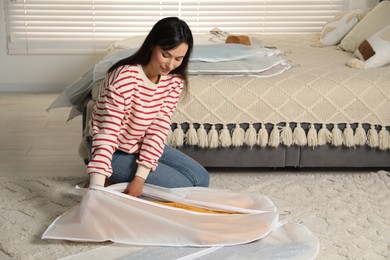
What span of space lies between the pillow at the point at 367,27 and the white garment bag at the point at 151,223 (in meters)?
1.63

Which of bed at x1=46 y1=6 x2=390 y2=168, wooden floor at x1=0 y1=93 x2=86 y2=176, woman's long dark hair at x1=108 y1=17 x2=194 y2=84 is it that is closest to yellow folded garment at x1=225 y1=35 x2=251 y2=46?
bed at x1=46 y1=6 x2=390 y2=168

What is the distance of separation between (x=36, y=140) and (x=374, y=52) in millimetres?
1779

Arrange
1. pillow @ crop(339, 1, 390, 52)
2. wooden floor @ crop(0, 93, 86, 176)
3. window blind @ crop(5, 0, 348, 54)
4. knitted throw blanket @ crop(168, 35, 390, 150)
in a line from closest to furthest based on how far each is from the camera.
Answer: knitted throw blanket @ crop(168, 35, 390, 150)
wooden floor @ crop(0, 93, 86, 176)
pillow @ crop(339, 1, 390, 52)
window blind @ crop(5, 0, 348, 54)

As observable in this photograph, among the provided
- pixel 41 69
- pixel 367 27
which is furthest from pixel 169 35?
pixel 41 69

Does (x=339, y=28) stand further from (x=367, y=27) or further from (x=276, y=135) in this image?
(x=276, y=135)

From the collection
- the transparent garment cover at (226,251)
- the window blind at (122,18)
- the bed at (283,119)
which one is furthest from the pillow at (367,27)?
the transparent garment cover at (226,251)

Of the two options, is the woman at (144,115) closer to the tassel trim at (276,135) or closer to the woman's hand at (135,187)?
the woman's hand at (135,187)

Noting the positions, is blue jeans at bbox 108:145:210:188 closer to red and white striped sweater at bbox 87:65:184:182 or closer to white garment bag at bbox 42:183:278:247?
red and white striped sweater at bbox 87:65:184:182

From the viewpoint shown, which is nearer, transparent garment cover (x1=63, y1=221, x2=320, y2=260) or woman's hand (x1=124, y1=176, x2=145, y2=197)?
transparent garment cover (x1=63, y1=221, x2=320, y2=260)

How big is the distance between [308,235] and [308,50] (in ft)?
5.42

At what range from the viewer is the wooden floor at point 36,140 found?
9.76ft

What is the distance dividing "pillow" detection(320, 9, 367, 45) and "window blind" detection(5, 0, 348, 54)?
2.49ft

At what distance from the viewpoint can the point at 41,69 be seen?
4645 mm

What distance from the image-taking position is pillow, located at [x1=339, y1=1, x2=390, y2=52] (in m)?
3.43
